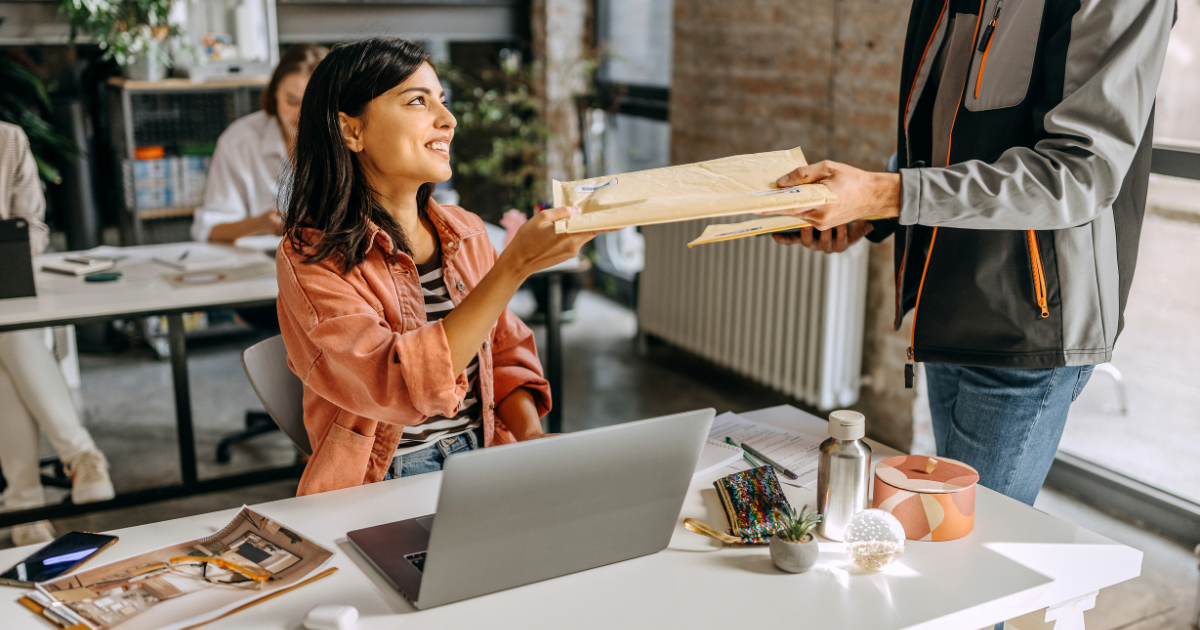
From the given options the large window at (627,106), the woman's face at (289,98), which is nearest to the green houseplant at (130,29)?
the woman's face at (289,98)

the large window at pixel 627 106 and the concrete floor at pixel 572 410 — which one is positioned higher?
the large window at pixel 627 106

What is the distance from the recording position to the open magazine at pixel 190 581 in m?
1.12

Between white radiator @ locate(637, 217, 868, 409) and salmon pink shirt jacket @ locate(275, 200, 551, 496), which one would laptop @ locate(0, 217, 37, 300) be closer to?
salmon pink shirt jacket @ locate(275, 200, 551, 496)

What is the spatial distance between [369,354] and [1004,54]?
1092 mm

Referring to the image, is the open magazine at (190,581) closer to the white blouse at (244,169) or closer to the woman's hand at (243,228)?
the woman's hand at (243,228)

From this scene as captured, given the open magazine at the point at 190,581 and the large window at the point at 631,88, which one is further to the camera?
the large window at the point at 631,88

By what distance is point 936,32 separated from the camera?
163cm

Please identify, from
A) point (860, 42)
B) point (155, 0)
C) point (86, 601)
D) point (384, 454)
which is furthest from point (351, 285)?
point (155, 0)

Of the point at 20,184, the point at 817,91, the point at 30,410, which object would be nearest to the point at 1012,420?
the point at 817,91

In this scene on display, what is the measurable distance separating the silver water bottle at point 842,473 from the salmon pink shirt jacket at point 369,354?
1.80 feet

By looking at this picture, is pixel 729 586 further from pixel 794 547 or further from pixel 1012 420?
pixel 1012 420

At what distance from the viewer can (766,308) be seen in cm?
374

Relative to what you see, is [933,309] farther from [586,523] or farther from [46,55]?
[46,55]

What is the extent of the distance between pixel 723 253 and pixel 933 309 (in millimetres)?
2367
